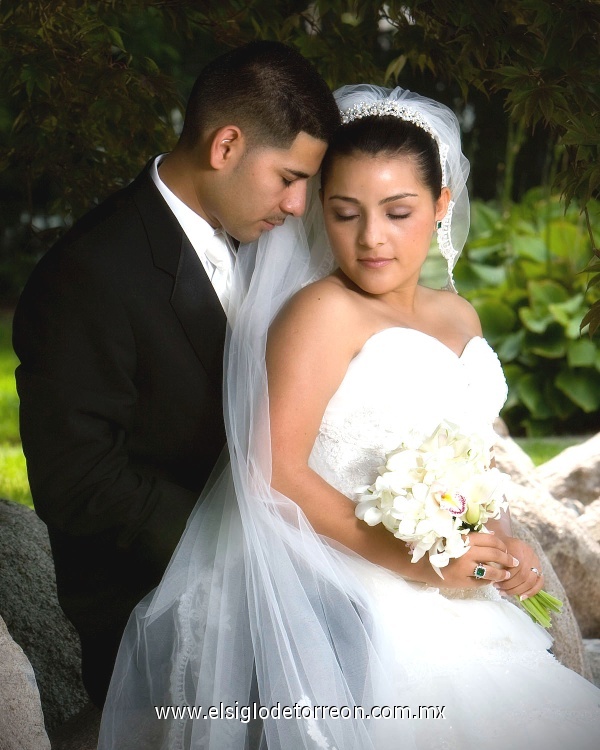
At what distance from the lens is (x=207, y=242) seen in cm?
298

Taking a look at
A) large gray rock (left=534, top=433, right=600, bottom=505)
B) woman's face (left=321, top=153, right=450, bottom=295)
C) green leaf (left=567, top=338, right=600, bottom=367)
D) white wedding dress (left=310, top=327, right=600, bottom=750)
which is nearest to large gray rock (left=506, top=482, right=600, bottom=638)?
large gray rock (left=534, top=433, right=600, bottom=505)

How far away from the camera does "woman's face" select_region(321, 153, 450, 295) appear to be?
9.11ft

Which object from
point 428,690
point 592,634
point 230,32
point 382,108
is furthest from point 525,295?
point 428,690

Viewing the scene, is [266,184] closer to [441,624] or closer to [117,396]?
[117,396]

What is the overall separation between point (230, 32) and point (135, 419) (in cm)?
181

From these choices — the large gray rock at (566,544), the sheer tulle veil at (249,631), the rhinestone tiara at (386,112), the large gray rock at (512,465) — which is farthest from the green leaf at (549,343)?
the sheer tulle veil at (249,631)

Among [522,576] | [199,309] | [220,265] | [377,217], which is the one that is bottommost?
[522,576]

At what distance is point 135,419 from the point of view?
2.89 metres

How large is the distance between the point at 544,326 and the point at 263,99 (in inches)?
202

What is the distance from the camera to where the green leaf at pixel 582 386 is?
7547 millimetres

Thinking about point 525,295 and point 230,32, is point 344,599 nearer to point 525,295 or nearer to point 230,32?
point 230,32

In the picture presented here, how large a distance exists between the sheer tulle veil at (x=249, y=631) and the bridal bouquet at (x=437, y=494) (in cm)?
25

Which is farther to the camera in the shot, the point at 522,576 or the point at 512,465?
the point at 512,465

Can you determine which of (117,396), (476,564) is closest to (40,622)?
(117,396)
